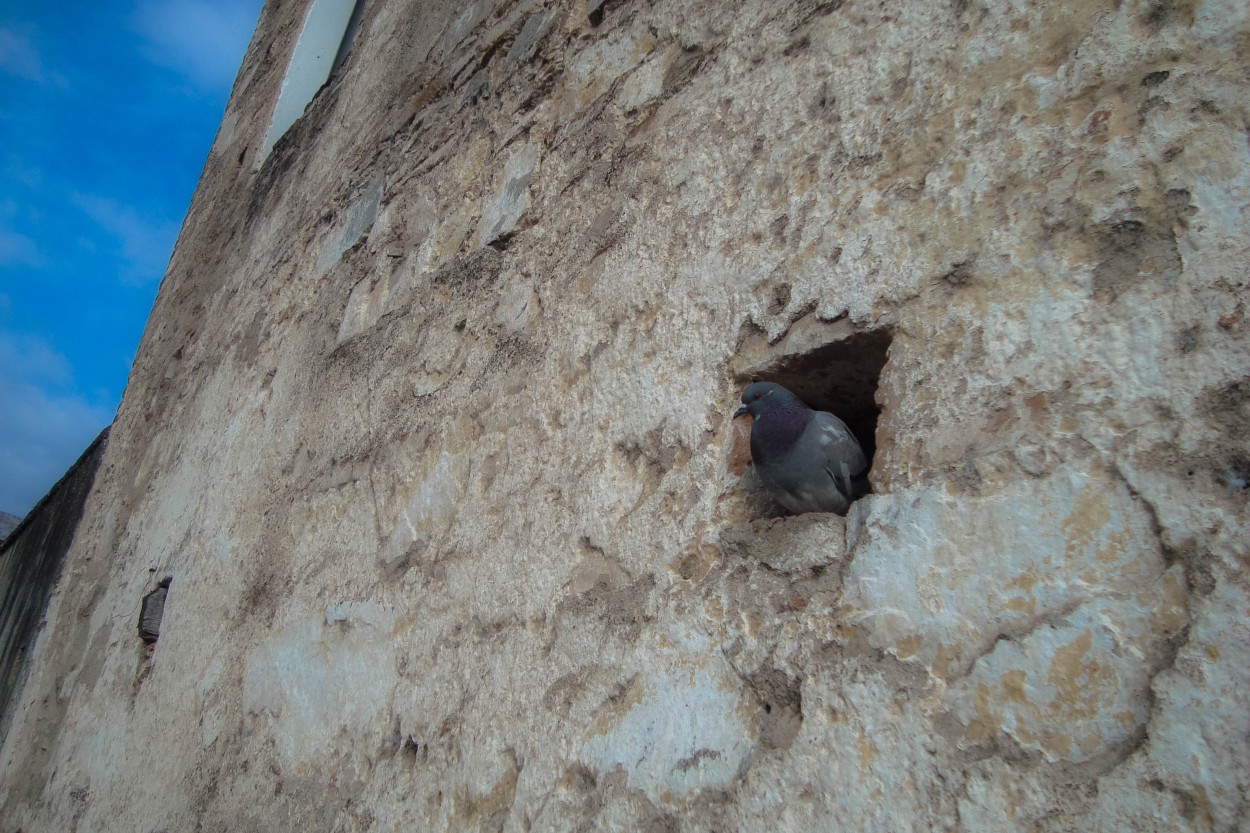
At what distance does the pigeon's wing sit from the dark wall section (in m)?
3.88

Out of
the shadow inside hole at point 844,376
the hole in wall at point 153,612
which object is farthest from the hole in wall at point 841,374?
the hole in wall at point 153,612

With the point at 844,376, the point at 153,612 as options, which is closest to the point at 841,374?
the point at 844,376

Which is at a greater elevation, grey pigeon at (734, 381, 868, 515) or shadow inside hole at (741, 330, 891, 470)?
shadow inside hole at (741, 330, 891, 470)

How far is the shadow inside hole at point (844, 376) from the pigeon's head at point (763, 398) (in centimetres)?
4

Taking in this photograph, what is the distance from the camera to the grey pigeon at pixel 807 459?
108 cm

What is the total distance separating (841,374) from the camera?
118 cm

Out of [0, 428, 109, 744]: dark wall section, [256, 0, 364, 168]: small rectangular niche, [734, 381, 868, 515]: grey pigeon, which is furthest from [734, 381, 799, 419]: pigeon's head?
[0, 428, 109, 744]: dark wall section

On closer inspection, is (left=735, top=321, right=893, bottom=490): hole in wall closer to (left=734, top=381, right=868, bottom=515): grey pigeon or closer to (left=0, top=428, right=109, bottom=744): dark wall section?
(left=734, top=381, right=868, bottom=515): grey pigeon

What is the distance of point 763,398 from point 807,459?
0.37 ft

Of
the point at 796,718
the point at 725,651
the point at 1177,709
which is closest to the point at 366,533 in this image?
the point at 725,651

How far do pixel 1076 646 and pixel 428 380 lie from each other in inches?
56.7

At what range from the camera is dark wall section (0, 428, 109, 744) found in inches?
159

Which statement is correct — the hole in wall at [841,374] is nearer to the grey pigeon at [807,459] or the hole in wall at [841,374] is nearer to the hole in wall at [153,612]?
the grey pigeon at [807,459]

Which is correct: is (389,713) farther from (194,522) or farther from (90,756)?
(90,756)
